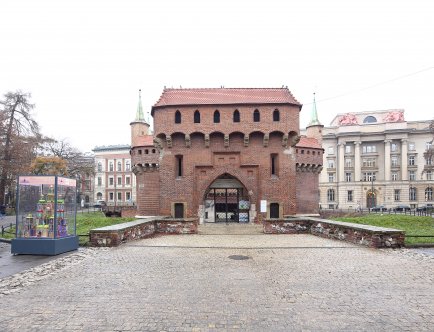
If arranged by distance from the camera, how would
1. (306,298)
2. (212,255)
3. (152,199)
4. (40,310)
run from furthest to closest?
(152,199) < (212,255) < (306,298) < (40,310)

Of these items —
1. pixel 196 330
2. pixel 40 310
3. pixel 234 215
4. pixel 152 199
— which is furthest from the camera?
pixel 152 199

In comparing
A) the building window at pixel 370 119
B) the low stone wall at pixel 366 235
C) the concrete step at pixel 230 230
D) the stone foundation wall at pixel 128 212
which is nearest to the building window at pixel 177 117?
the concrete step at pixel 230 230

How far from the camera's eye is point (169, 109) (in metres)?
23.7

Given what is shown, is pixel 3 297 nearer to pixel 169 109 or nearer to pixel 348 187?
pixel 169 109

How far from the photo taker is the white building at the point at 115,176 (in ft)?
226

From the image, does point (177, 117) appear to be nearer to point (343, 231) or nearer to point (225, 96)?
point (225, 96)

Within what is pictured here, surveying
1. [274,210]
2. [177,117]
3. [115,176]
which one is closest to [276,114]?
[274,210]

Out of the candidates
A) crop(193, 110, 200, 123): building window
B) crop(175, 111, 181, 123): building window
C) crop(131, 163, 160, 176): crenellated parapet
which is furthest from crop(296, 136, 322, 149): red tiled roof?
crop(131, 163, 160, 176): crenellated parapet

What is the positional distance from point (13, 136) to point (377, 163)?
64518 mm

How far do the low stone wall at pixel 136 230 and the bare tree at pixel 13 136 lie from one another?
29113 mm

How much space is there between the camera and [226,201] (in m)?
24.9

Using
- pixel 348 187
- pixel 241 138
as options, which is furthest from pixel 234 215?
pixel 348 187

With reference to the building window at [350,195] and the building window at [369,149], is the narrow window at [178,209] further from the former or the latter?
the building window at [369,149]

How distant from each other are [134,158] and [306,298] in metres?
25.3
